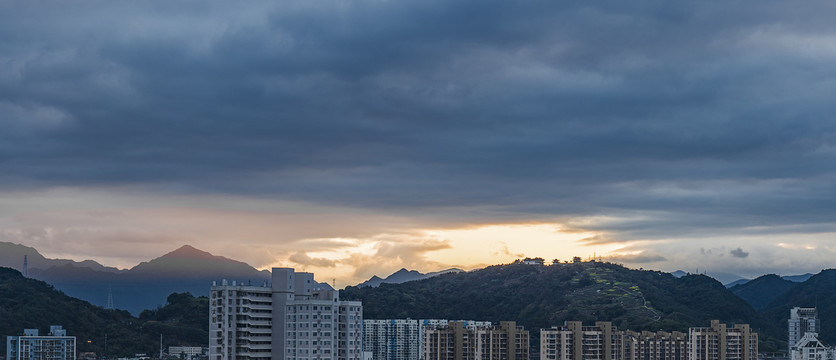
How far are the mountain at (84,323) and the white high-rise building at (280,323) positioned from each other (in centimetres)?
8919

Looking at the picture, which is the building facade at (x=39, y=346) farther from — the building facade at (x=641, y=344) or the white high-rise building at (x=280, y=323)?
the white high-rise building at (x=280, y=323)

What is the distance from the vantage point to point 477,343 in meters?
128

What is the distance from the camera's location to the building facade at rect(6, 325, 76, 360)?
134875mm

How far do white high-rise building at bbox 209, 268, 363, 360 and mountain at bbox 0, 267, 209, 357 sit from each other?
89185 mm

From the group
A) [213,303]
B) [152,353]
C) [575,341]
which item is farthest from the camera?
[152,353]

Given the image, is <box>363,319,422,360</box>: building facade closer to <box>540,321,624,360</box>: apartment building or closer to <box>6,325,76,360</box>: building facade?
<box>540,321,624,360</box>: apartment building

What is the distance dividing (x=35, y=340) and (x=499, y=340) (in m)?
58.7

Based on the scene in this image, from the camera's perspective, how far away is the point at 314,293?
71875mm

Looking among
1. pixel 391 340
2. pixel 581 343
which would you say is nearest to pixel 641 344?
pixel 581 343

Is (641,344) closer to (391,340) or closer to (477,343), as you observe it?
(477,343)

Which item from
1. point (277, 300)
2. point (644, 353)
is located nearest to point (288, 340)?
point (277, 300)

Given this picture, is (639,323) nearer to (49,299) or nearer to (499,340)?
(499,340)

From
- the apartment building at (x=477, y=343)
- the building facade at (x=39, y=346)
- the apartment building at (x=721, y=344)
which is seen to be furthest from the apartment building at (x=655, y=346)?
the building facade at (x=39, y=346)

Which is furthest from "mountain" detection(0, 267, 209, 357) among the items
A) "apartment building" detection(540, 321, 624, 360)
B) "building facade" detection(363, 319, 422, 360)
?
"apartment building" detection(540, 321, 624, 360)
